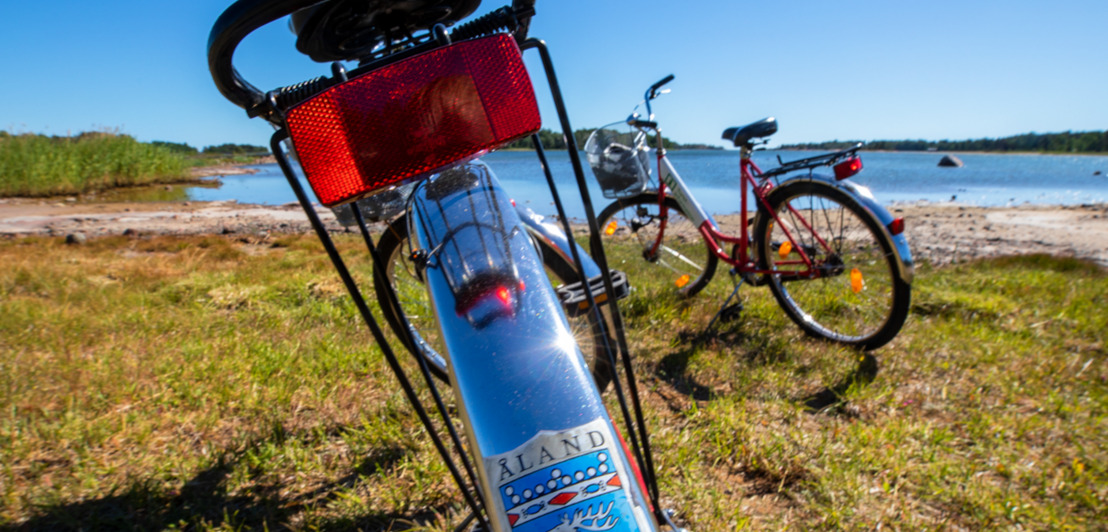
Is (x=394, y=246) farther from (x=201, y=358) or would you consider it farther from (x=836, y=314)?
(x=836, y=314)

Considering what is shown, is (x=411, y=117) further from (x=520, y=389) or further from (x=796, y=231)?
(x=796, y=231)

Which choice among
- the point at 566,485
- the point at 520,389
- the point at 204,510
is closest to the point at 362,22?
the point at 520,389

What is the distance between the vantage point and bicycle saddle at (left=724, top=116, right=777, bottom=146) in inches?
110

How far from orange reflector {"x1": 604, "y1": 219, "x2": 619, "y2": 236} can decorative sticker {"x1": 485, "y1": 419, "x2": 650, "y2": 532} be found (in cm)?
320

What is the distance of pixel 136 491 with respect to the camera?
1466 mm

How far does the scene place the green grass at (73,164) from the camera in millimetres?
13148

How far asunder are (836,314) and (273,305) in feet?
10.8

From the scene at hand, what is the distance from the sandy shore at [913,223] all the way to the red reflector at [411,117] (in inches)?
268

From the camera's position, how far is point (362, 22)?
48.9 inches

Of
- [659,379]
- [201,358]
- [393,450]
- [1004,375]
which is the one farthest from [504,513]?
[1004,375]

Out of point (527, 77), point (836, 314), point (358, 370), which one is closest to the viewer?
point (527, 77)

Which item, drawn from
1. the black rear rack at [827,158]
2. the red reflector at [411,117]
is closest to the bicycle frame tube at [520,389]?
the red reflector at [411,117]

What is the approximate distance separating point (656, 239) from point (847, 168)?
151 centimetres

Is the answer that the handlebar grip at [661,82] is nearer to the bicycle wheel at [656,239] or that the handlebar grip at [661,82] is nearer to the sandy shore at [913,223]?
the bicycle wheel at [656,239]
